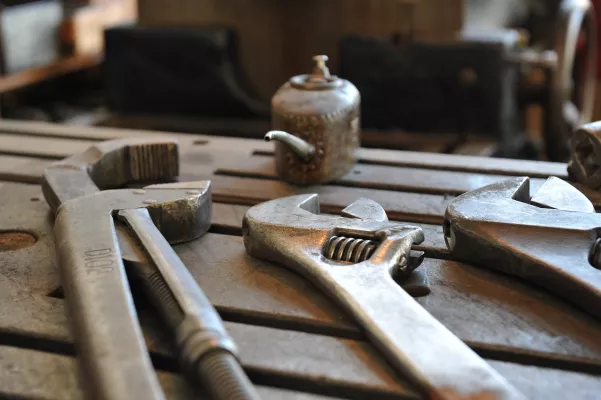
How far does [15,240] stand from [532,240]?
733mm

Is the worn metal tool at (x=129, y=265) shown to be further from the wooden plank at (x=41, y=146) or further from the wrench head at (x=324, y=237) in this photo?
the wooden plank at (x=41, y=146)

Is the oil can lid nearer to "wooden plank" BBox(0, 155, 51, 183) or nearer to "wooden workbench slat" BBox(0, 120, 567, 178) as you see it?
"wooden workbench slat" BBox(0, 120, 567, 178)

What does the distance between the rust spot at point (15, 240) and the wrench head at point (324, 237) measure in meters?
0.33

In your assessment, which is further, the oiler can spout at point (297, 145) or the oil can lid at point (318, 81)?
the oil can lid at point (318, 81)

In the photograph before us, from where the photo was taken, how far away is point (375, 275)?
2.72 feet

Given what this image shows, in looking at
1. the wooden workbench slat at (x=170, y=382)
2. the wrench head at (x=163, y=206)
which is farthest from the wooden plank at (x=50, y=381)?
the wrench head at (x=163, y=206)

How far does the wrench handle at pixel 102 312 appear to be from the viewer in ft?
2.06

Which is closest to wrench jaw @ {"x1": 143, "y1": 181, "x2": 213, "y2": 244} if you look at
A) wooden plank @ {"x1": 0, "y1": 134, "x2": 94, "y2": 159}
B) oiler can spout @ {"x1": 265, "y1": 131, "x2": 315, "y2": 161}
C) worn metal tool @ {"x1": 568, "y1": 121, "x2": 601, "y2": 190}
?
oiler can spout @ {"x1": 265, "y1": 131, "x2": 315, "y2": 161}

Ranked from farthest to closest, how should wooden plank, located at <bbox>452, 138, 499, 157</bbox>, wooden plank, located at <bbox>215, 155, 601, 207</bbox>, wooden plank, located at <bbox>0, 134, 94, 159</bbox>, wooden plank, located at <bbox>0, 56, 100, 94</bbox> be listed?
wooden plank, located at <bbox>0, 56, 100, 94</bbox>
wooden plank, located at <bbox>452, 138, 499, 157</bbox>
wooden plank, located at <bbox>0, 134, 94, 159</bbox>
wooden plank, located at <bbox>215, 155, 601, 207</bbox>

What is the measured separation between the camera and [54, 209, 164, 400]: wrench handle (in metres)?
0.63

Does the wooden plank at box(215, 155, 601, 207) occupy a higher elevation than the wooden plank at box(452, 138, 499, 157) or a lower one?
higher

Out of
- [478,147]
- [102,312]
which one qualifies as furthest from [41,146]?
[478,147]

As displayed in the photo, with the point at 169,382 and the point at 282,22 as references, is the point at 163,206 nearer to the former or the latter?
the point at 169,382

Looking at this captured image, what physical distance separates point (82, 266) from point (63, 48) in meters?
3.03
